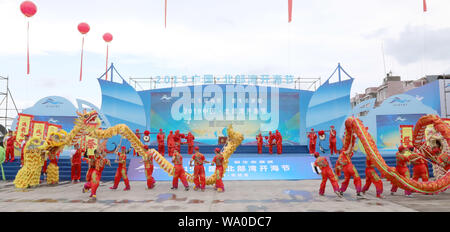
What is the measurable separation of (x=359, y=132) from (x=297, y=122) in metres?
12.5

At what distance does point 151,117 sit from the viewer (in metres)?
20.0

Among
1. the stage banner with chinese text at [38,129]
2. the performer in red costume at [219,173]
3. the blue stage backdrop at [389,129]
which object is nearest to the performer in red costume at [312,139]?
the blue stage backdrop at [389,129]

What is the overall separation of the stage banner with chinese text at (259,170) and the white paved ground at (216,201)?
194cm

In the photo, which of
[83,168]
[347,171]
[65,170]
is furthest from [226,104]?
[347,171]

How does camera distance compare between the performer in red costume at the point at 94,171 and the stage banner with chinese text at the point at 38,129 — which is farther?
the stage banner with chinese text at the point at 38,129

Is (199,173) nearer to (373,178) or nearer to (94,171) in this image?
(94,171)

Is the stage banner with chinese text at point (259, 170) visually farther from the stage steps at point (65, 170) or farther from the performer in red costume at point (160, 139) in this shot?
the performer in red costume at point (160, 139)

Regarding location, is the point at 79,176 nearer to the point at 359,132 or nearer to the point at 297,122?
the point at 359,132

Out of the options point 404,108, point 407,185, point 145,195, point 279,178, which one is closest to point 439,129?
point 407,185

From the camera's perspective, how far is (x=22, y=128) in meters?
13.6

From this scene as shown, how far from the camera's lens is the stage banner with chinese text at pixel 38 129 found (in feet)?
45.6

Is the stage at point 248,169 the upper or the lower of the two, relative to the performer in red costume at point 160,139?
lower

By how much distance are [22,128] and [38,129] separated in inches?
26.1

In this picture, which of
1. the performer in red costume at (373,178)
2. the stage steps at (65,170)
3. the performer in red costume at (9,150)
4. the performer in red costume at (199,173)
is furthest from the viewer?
the performer in red costume at (9,150)
